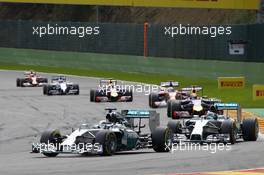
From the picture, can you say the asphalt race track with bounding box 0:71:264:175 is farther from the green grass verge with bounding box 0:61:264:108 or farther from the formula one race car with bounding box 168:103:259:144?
the green grass verge with bounding box 0:61:264:108

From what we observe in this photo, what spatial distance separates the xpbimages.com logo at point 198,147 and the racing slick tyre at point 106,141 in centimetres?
134

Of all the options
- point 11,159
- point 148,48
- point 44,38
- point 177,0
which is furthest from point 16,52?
point 11,159

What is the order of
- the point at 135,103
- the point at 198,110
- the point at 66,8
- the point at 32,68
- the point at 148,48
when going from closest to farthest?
the point at 198,110 → the point at 135,103 → the point at 148,48 → the point at 32,68 → the point at 66,8

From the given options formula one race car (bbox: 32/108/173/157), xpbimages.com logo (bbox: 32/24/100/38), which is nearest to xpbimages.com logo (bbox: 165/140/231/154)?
formula one race car (bbox: 32/108/173/157)

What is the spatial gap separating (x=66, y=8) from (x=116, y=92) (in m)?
46.3

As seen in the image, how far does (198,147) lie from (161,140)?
1.18 meters

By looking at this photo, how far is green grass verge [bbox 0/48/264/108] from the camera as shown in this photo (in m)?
43.4

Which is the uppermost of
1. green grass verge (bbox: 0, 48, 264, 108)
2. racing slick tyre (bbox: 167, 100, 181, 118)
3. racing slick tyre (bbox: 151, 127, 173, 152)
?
green grass verge (bbox: 0, 48, 264, 108)

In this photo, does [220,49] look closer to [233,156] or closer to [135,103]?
[135,103]

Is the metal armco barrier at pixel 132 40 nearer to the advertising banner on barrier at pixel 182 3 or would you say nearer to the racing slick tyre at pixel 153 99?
the advertising banner on barrier at pixel 182 3

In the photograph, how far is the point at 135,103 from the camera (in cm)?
3409

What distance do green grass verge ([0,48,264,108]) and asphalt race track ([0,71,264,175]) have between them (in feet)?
29.7

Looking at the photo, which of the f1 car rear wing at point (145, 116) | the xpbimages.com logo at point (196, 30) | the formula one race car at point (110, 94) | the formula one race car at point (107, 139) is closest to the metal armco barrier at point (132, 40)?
the xpbimages.com logo at point (196, 30)

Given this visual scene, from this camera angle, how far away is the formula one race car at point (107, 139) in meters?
17.1
